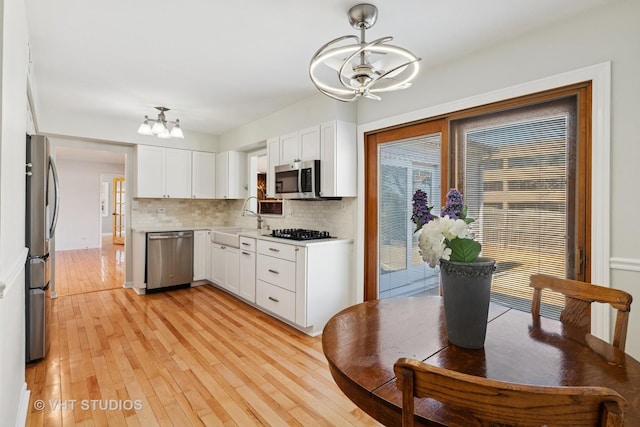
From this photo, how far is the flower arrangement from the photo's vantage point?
113 cm

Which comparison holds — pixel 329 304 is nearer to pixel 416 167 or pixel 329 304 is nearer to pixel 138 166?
pixel 416 167

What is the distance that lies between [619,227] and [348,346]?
5.79ft

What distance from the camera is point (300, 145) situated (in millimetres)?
3682

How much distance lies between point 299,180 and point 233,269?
1.57 m

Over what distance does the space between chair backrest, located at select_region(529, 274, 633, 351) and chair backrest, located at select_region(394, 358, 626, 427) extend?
1.00m

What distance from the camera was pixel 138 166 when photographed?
466cm

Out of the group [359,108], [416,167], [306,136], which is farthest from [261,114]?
[416,167]

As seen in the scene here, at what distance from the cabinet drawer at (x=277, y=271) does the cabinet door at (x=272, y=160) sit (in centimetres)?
88

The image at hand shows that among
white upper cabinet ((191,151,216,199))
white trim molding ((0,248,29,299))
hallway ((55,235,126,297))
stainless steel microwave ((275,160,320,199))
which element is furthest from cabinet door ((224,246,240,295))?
white trim molding ((0,248,29,299))

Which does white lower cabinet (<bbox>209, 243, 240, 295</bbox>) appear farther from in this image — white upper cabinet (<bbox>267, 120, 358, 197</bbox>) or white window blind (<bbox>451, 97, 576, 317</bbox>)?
white window blind (<bbox>451, 97, 576, 317</bbox>)

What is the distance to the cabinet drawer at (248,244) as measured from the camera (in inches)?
152

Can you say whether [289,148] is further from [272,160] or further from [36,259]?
[36,259]

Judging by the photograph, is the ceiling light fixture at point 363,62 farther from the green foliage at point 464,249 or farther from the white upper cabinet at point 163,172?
the white upper cabinet at point 163,172

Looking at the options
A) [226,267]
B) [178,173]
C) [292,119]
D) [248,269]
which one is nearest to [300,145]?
[292,119]
